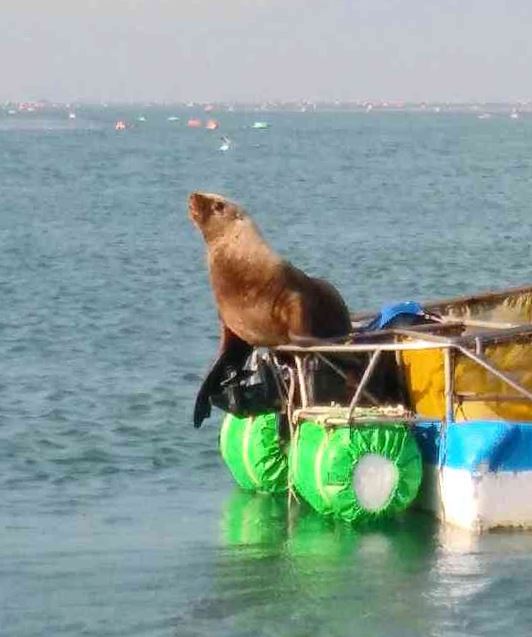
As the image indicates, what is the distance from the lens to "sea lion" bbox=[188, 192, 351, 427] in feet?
41.8

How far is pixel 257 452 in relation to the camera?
13055 millimetres

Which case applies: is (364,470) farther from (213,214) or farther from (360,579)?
(213,214)

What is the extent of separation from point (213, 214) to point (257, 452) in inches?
63.5

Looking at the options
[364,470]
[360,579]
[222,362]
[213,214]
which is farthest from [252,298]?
[360,579]

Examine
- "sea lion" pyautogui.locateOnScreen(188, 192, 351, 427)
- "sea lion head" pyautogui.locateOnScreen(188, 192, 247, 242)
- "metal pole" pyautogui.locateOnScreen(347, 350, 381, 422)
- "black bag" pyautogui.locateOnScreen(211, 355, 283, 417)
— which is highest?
"sea lion head" pyautogui.locateOnScreen(188, 192, 247, 242)

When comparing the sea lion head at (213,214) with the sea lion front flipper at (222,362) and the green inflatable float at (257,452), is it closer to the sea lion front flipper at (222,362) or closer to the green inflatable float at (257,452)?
the sea lion front flipper at (222,362)

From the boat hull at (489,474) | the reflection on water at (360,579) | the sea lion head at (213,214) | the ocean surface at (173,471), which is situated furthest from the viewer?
the sea lion head at (213,214)

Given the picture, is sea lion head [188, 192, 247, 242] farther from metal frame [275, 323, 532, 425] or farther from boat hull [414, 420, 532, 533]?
boat hull [414, 420, 532, 533]

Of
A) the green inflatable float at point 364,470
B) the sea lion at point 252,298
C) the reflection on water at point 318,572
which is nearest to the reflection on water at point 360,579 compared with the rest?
the reflection on water at point 318,572

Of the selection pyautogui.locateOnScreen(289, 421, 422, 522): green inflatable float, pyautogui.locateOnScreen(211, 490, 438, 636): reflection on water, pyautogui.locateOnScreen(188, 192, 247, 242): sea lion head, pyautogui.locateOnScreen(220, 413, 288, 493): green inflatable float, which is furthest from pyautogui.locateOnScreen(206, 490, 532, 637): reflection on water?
pyautogui.locateOnScreen(188, 192, 247, 242): sea lion head

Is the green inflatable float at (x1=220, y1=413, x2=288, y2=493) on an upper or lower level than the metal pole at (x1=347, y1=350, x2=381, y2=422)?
lower

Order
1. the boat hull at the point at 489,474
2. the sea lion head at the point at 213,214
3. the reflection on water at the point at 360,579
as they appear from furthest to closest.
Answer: the sea lion head at the point at 213,214 → the boat hull at the point at 489,474 → the reflection on water at the point at 360,579

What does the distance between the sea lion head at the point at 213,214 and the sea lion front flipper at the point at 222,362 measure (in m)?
0.68

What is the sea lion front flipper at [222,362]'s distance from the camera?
42.7 feet
